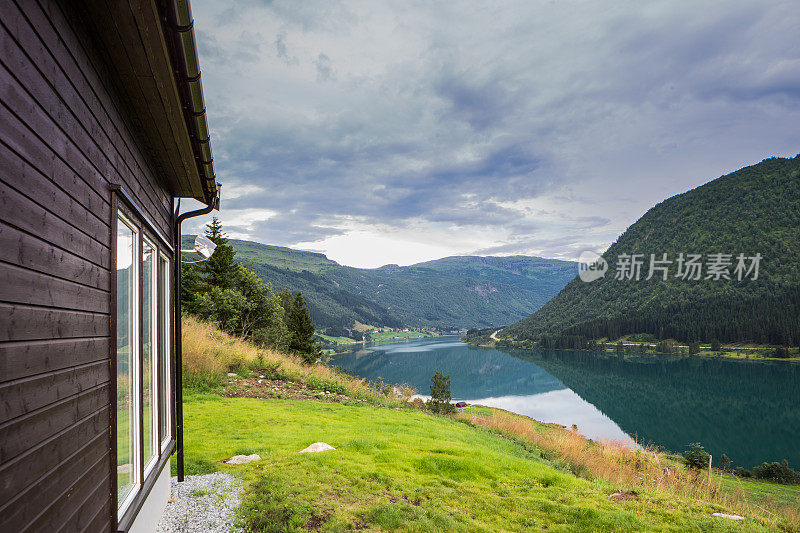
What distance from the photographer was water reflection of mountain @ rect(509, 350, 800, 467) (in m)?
30.3

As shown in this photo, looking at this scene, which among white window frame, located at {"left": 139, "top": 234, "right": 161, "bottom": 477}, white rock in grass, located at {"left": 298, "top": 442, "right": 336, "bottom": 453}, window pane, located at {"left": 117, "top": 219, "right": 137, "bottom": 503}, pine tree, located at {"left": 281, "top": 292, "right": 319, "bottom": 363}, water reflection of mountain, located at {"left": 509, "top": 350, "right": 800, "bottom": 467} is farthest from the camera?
water reflection of mountain, located at {"left": 509, "top": 350, "right": 800, "bottom": 467}

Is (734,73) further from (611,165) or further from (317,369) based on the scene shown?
(317,369)

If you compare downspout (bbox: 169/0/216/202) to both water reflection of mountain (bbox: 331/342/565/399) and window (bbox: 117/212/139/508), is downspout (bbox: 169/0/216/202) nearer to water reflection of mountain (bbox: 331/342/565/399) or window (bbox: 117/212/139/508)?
window (bbox: 117/212/139/508)

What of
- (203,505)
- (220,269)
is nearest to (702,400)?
(220,269)

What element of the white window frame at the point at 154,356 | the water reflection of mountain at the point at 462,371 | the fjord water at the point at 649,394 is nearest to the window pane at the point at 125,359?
the white window frame at the point at 154,356

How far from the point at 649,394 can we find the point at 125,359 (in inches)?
2166

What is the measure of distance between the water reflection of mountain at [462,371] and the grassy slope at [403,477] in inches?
1192

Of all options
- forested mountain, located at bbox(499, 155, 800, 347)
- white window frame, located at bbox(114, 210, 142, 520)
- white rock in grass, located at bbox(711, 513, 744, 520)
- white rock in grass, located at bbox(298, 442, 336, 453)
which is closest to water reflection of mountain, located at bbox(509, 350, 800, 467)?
forested mountain, located at bbox(499, 155, 800, 347)

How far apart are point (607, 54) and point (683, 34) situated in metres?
9.03

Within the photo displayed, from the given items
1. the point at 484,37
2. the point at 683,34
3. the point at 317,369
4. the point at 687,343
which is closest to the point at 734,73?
the point at 683,34

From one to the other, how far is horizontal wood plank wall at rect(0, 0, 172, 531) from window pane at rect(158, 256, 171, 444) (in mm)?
2074

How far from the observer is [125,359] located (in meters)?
2.95

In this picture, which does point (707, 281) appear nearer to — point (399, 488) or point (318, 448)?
point (318, 448)

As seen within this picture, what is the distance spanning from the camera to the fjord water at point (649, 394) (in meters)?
31.2
